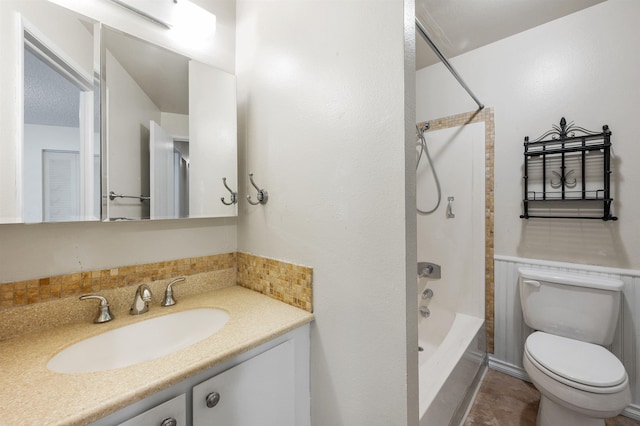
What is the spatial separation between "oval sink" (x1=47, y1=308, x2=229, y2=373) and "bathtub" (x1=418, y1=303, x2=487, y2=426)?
96 centimetres

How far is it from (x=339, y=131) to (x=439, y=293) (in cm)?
177

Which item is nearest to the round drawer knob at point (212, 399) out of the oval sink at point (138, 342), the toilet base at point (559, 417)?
the oval sink at point (138, 342)

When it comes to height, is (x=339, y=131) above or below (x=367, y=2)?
below

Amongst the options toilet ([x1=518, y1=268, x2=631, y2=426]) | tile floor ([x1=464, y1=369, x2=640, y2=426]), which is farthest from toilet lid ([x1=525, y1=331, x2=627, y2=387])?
tile floor ([x1=464, y1=369, x2=640, y2=426])

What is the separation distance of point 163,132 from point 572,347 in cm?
239

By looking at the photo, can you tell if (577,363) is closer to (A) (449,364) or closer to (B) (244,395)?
(A) (449,364)

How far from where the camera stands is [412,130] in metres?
0.85

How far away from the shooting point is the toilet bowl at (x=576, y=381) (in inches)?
45.8

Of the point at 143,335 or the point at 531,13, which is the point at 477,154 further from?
the point at 143,335

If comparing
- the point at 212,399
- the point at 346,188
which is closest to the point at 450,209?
the point at 346,188

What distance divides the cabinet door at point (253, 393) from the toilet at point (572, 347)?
4.24 ft

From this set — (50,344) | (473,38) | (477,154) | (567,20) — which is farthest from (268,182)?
(567,20)

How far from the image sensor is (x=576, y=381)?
1210mm

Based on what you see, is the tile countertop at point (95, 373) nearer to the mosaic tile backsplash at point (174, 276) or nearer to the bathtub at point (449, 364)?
the mosaic tile backsplash at point (174, 276)
